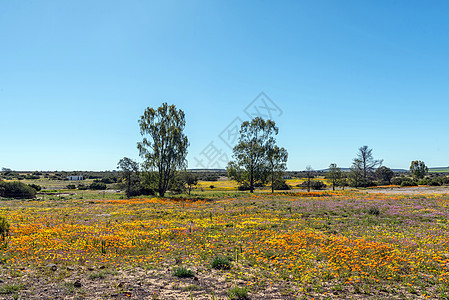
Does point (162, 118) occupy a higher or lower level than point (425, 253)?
higher

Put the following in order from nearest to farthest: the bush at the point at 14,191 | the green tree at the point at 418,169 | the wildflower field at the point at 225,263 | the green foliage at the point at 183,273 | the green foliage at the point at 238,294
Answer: the green foliage at the point at 238,294, the wildflower field at the point at 225,263, the green foliage at the point at 183,273, the bush at the point at 14,191, the green tree at the point at 418,169

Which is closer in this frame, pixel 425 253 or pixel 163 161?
pixel 425 253

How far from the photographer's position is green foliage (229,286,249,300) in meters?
6.97

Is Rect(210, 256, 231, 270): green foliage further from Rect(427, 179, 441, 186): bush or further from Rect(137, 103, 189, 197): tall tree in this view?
Rect(427, 179, 441, 186): bush

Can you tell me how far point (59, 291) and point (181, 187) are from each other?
46728mm

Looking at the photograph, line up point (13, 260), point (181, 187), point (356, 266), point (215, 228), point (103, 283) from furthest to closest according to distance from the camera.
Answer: point (181, 187), point (215, 228), point (13, 260), point (356, 266), point (103, 283)

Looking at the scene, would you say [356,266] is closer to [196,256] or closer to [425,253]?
[425,253]

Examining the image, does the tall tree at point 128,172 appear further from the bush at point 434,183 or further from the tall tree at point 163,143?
the bush at point 434,183

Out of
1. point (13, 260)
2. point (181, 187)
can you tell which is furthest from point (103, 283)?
point (181, 187)

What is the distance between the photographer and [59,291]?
742 cm

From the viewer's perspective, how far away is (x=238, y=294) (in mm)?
7027

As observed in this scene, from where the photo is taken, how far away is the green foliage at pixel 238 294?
6.97m

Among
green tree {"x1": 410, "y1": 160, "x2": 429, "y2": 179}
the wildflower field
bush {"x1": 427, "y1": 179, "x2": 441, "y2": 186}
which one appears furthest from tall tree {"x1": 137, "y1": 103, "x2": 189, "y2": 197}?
green tree {"x1": 410, "y1": 160, "x2": 429, "y2": 179}

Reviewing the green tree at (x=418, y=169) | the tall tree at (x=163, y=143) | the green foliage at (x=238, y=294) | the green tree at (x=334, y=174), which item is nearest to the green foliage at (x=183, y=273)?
the green foliage at (x=238, y=294)
